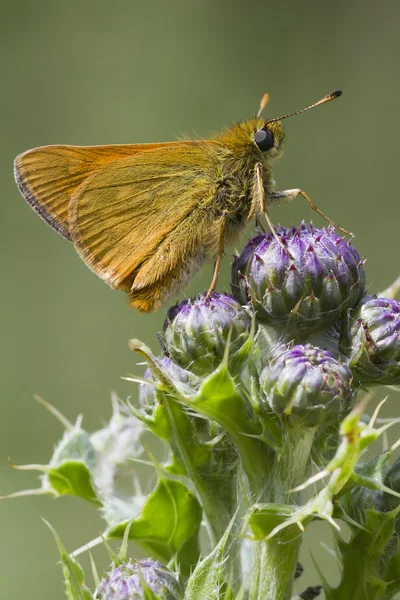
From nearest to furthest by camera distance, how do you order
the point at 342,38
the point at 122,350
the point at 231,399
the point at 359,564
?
the point at 231,399 < the point at 359,564 < the point at 122,350 < the point at 342,38

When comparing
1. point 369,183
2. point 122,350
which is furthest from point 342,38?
point 122,350

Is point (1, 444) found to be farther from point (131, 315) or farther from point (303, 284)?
point (303, 284)

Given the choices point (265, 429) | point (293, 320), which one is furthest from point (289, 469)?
point (293, 320)

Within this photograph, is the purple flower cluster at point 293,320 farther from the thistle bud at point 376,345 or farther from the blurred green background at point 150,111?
the blurred green background at point 150,111

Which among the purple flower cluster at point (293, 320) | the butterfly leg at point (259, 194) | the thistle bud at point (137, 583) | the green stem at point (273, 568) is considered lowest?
the green stem at point (273, 568)

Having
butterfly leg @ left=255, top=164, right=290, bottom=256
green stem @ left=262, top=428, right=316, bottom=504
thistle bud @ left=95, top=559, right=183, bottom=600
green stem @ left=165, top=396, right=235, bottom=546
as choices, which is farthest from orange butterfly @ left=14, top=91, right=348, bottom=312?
thistle bud @ left=95, top=559, right=183, bottom=600

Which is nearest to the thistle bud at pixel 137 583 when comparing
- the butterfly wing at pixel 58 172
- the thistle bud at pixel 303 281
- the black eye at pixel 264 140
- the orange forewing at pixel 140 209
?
the thistle bud at pixel 303 281
